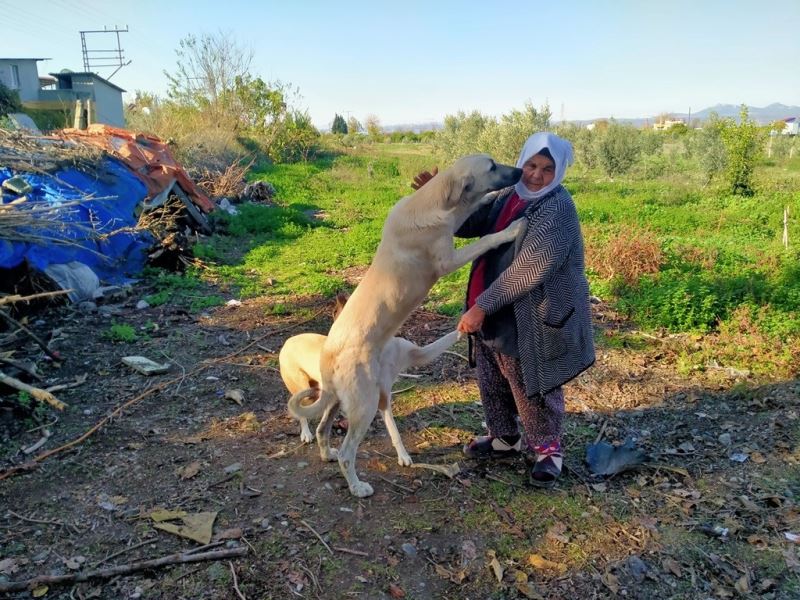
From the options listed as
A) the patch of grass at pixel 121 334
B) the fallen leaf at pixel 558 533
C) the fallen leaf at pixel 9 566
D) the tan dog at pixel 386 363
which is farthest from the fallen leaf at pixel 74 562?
the patch of grass at pixel 121 334

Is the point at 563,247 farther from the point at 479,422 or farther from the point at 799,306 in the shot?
the point at 799,306

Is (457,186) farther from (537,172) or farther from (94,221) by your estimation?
(94,221)

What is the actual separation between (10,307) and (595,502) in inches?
247

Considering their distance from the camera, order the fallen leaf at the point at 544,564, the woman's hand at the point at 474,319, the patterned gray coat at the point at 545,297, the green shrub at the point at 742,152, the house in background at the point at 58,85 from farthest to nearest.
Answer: the house in background at the point at 58,85 < the green shrub at the point at 742,152 < the woman's hand at the point at 474,319 < the patterned gray coat at the point at 545,297 < the fallen leaf at the point at 544,564

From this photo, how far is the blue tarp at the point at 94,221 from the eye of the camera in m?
6.76

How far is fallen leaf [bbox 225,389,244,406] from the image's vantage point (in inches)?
190

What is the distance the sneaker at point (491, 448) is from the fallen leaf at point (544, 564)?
987 millimetres

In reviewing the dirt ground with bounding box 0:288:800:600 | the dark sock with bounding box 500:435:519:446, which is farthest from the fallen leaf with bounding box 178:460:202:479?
the dark sock with bounding box 500:435:519:446

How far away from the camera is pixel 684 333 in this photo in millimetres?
6246

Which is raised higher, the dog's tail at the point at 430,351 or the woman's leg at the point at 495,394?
the dog's tail at the point at 430,351

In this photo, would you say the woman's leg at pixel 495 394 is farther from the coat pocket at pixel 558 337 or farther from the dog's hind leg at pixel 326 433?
the dog's hind leg at pixel 326 433

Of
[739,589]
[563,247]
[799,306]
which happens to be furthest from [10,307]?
[799,306]

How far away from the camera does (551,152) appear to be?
315 centimetres

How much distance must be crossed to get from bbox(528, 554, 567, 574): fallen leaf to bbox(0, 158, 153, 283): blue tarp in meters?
5.96
